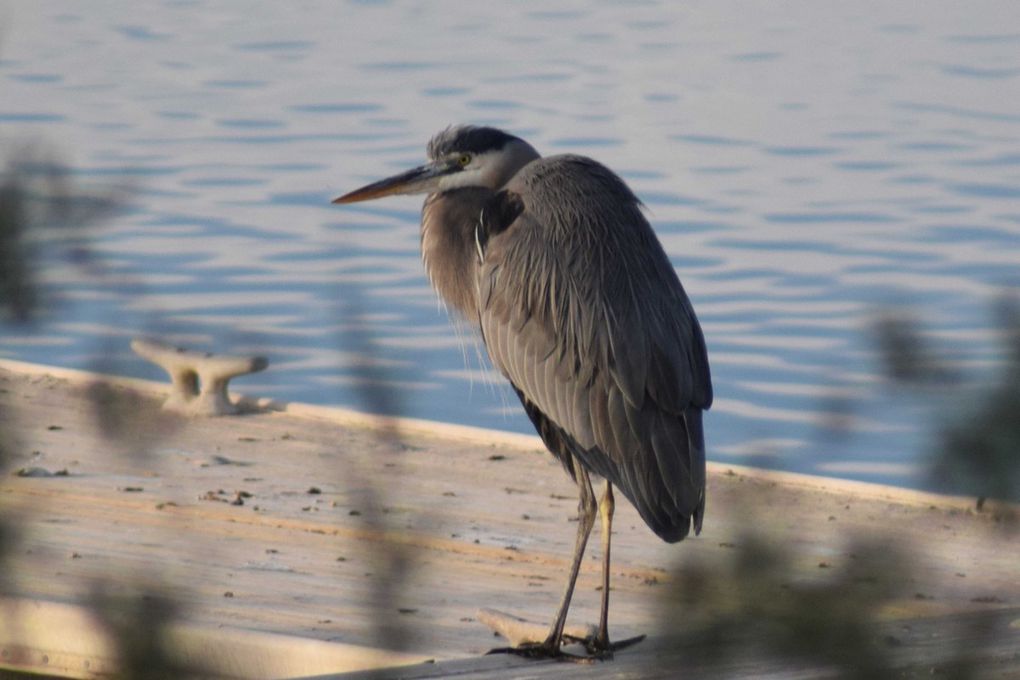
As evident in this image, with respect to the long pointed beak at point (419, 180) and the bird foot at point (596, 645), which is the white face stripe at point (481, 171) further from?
the bird foot at point (596, 645)

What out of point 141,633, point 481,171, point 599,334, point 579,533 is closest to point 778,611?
point 141,633

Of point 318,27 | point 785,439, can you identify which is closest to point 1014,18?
point 318,27

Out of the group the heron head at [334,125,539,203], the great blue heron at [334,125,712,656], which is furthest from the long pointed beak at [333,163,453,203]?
the great blue heron at [334,125,712,656]

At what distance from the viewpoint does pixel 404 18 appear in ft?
92.1

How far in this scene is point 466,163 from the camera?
4570mm

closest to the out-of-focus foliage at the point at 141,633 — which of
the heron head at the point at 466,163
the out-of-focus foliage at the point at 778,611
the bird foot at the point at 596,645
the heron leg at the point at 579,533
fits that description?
the out-of-focus foliage at the point at 778,611

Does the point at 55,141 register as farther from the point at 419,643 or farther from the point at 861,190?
the point at 861,190

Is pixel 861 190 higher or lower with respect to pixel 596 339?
lower

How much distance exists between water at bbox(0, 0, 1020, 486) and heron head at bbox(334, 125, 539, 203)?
0.23m

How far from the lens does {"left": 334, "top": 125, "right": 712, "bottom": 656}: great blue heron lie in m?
3.76

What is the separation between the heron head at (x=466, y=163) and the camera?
14.9 feet

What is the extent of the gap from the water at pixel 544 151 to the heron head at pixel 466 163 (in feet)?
0.74

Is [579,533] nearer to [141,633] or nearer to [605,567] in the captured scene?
[605,567]

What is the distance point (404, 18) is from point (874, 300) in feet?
90.5
